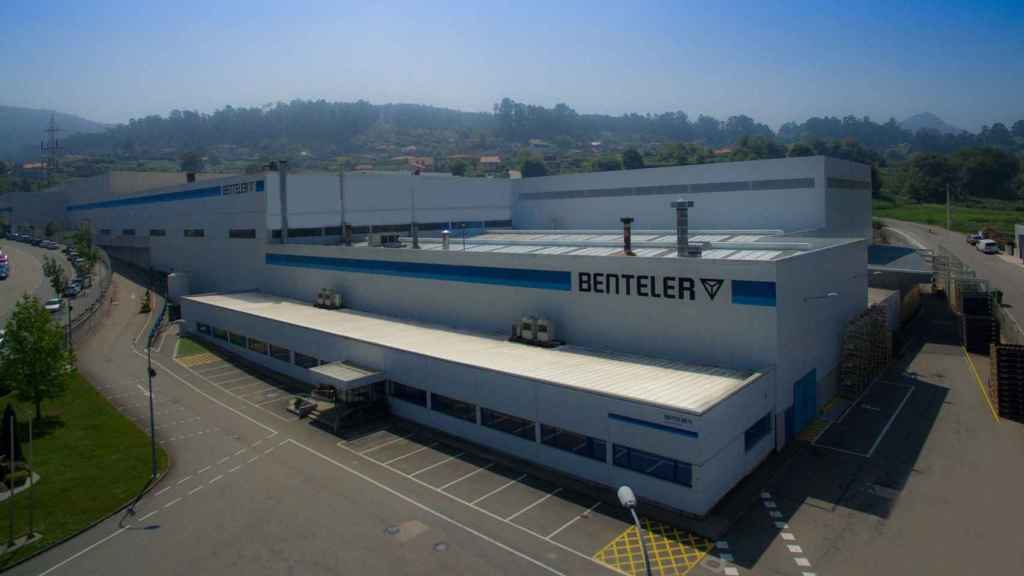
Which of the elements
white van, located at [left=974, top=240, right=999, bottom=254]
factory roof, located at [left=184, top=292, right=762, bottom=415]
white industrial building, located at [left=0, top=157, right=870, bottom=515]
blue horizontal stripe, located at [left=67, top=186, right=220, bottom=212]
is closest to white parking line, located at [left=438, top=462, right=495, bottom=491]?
white industrial building, located at [left=0, top=157, right=870, bottom=515]

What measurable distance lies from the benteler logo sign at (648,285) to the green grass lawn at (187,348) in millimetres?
21022

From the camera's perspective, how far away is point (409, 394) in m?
20.5

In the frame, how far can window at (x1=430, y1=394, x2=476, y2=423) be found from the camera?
60.6ft

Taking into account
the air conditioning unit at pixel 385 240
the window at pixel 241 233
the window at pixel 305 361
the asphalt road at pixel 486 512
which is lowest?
the asphalt road at pixel 486 512

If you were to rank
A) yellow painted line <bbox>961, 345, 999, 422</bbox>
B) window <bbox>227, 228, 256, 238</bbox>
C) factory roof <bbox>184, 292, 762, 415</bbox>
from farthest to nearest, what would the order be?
window <bbox>227, 228, 256, 238</bbox>, yellow painted line <bbox>961, 345, 999, 422</bbox>, factory roof <bbox>184, 292, 762, 415</bbox>

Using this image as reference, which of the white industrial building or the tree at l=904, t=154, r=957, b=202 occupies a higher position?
the tree at l=904, t=154, r=957, b=202

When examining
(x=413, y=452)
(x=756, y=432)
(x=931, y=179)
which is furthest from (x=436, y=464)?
(x=931, y=179)

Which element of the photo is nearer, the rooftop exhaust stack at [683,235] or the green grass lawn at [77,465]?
the green grass lawn at [77,465]

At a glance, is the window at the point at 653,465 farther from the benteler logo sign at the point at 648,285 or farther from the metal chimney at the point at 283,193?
the metal chimney at the point at 283,193

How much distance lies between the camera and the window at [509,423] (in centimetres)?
1692

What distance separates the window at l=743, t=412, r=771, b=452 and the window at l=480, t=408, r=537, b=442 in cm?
544

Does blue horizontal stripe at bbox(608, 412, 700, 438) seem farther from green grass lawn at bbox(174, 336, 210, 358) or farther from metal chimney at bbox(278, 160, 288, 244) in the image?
metal chimney at bbox(278, 160, 288, 244)

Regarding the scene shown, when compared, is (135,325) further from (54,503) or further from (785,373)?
(785,373)

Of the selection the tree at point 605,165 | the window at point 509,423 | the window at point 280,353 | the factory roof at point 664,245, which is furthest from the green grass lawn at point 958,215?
the window at point 280,353
